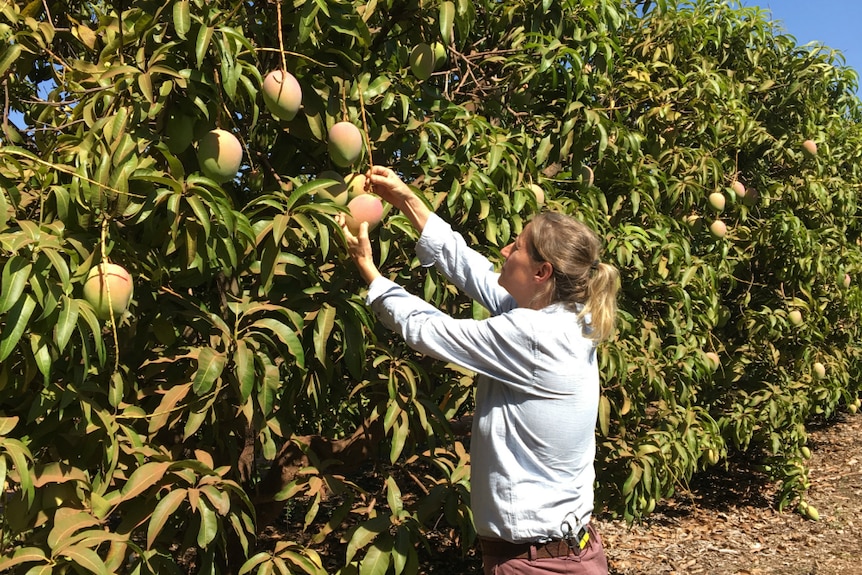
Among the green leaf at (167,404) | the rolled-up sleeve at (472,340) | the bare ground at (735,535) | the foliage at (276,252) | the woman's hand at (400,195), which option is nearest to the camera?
the foliage at (276,252)

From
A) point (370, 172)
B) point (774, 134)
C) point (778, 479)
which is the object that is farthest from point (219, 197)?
point (778, 479)

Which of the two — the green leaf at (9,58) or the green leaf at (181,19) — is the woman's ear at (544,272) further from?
the green leaf at (9,58)

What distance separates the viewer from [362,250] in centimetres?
178

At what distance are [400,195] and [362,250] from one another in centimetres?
29

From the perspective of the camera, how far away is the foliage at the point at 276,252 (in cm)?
156

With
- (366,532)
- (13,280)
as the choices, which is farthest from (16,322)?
(366,532)

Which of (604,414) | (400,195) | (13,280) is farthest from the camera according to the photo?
(604,414)

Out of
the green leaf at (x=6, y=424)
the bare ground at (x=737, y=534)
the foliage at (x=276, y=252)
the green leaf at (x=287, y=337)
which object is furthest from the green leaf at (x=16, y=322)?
the bare ground at (x=737, y=534)

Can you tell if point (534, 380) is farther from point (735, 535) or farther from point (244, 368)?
point (735, 535)

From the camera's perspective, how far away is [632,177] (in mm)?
3191

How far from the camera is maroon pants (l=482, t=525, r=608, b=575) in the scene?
1.71 metres

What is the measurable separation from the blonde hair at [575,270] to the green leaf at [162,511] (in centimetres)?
93

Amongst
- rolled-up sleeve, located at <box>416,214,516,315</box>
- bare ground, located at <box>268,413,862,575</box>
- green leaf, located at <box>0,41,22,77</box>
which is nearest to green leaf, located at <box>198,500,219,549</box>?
rolled-up sleeve, located at <box>416,214,516,315</box>

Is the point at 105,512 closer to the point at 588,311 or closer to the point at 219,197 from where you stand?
the point at 219,197
